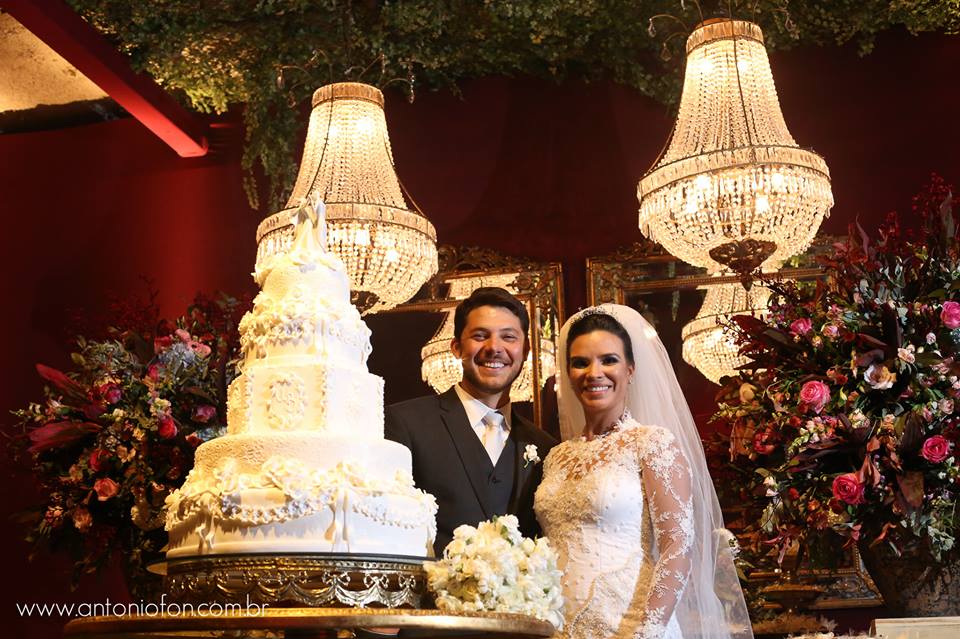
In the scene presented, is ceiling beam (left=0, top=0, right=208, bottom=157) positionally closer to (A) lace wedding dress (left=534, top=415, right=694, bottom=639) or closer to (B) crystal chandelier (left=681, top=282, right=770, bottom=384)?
(B) crystal chandelier (left=681, top=282, right=770, bottom=384)

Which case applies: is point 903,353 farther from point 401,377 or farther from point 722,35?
point 401,377

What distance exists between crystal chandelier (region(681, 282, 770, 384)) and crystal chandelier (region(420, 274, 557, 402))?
2.49ft

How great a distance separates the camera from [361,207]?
230 inches

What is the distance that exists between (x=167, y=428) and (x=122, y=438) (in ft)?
0.84

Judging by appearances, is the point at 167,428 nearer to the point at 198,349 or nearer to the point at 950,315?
the point at 198,349

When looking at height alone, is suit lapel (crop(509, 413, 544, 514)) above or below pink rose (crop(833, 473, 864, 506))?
above

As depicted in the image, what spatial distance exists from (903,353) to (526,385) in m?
2.67

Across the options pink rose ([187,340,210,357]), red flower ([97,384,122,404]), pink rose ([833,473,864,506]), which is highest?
pink rose ([187,340,210,357])

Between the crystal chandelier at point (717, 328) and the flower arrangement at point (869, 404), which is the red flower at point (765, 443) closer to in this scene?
Answer: the flower arrangement at point (869, 404)

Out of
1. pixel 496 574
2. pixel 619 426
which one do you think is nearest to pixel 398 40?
pixel 619 426

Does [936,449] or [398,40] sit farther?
[398,40]

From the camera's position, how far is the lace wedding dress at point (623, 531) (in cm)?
380

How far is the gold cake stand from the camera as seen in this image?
2.79 meters

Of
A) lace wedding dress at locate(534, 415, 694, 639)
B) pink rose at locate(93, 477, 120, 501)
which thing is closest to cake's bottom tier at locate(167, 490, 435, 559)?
lace wedding dress at locate(534, 415, 694, 639)
